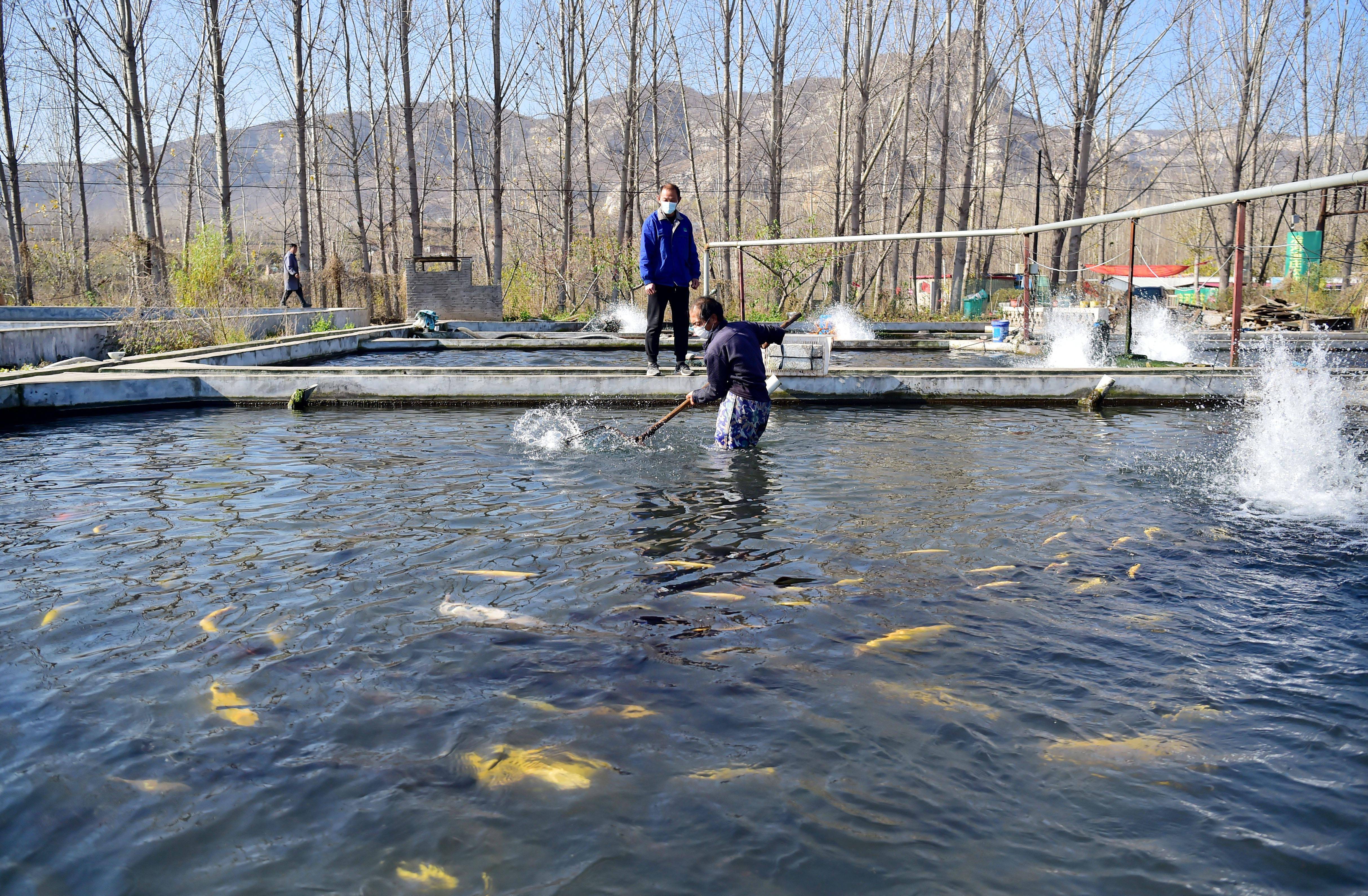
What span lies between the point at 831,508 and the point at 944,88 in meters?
32.0

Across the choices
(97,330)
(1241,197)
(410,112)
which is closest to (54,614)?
(1241,197)

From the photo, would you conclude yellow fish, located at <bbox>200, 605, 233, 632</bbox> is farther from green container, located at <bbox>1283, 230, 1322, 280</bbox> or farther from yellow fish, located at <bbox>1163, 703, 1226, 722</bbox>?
green container, located at <bbox>1283, 230, 1322, 280</bbox>

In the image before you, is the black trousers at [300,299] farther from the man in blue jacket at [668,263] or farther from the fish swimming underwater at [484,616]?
the fish swimming underwater at [484,616]

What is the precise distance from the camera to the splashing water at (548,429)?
8805 millimetres

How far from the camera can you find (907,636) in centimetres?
414

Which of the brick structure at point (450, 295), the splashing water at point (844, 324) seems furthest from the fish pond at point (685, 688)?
the brick structure at point (450, 295)

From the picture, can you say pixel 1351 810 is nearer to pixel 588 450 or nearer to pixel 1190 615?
pixel 1190 615

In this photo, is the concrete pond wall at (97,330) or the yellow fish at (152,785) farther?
the concrete pond wall at (97,330)

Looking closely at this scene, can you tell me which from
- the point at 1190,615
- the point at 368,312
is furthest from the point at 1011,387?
the point at 368,312

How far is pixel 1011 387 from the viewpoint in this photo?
11.3 meters

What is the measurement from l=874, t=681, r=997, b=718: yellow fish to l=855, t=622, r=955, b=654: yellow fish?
0.33 metres

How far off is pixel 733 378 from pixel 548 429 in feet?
7.40

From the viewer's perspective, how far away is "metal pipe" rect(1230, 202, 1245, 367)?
1044 cm

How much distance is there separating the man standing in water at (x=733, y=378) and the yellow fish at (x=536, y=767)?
4.94 metres
